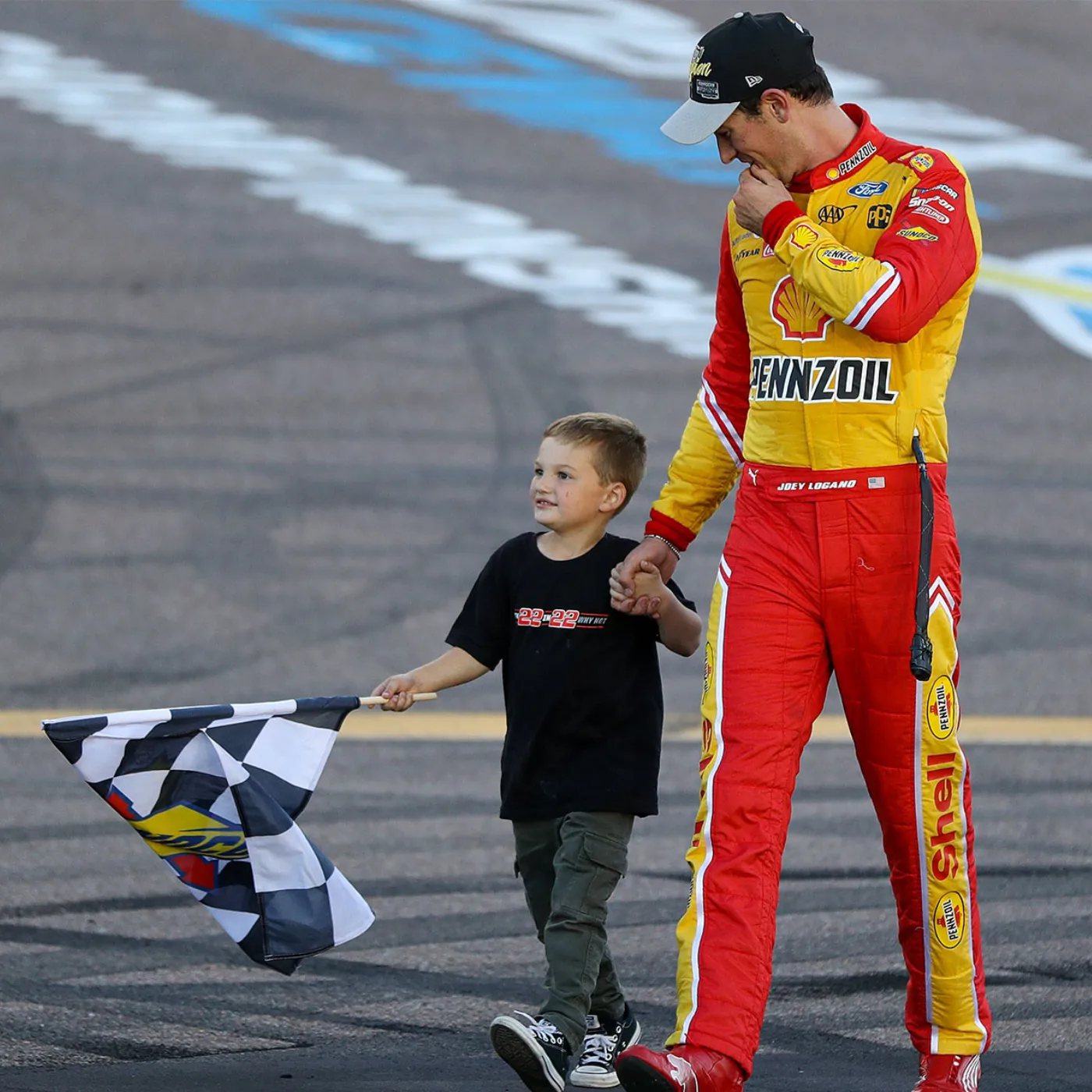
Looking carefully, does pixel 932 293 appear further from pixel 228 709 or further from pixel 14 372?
pixel 14 372

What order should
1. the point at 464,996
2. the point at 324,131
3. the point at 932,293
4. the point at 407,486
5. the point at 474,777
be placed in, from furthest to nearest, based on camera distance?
1. the point at 324,131
2. the point at 407,486
3. the point at 474,777
4. the point at 464,996
5. the point at 932,293

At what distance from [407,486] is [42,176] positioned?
443 cm

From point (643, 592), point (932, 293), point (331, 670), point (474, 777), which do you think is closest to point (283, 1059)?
point (643, 592)

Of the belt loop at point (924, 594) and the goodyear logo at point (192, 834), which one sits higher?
the belt loop at point (924, 594)

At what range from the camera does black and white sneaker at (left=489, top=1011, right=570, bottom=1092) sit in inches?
134

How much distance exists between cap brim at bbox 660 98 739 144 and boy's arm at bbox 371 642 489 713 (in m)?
1.17

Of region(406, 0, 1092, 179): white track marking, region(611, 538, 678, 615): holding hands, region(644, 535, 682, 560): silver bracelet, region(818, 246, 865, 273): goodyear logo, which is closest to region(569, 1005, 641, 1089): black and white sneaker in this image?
region(611, 538, 678, 615): holding hands

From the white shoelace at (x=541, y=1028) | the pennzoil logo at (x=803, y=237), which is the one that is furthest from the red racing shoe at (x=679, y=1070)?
the pennzoil logo at (x=803, y=237)

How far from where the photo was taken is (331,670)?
314 inches

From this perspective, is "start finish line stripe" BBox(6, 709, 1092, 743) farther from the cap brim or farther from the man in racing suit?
the cap brim

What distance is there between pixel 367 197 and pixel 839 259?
9.87 m

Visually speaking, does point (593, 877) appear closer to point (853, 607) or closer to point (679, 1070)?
point (679, 1070)

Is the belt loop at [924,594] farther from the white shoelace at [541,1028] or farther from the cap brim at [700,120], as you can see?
the white shoelace at [541,1028]

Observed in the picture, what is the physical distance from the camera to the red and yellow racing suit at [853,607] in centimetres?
346
